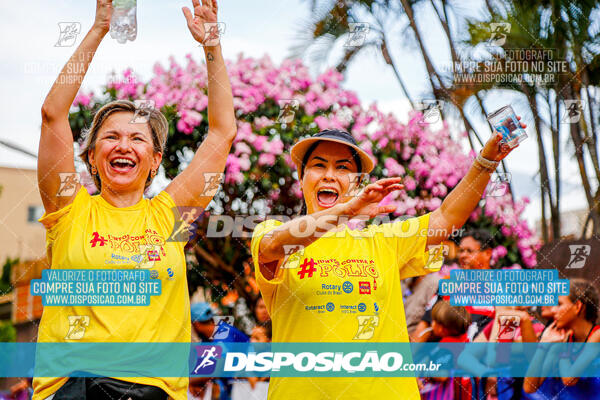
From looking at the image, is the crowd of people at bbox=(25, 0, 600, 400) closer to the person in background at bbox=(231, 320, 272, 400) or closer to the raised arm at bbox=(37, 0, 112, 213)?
the raised arm at bbox=(37, 0, 112, 213)

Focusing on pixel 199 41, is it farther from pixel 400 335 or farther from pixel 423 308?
pixel 423 308

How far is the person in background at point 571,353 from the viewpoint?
370 centimetres

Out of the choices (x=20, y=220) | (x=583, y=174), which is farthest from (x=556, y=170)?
(x=20, y=220)

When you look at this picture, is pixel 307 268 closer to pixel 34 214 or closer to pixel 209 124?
pixel 209 124

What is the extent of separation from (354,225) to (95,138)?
176 centimetres

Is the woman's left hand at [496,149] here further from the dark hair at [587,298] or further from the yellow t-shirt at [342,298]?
the dark hair at [587,298]

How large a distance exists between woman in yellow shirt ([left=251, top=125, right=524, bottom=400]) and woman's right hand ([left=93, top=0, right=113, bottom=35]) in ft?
3.12

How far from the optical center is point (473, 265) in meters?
4.42

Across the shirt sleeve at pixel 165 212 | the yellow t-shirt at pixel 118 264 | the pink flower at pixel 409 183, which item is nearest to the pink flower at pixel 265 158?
the pink flower at pixel 409 183

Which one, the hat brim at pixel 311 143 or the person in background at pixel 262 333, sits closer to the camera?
the hat brim at pixel 311 143

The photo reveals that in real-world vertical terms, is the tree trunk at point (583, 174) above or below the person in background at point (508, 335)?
above

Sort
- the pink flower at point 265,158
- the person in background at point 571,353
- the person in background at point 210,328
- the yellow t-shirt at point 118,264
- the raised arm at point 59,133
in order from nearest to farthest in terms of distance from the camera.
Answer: the yellow t-shirt at point 118,264
the raised arm at point 59,133
the person in background at point 571,353
the person in background at point 210,328
the pink flower at point 265,158

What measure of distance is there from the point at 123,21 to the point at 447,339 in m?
2.96

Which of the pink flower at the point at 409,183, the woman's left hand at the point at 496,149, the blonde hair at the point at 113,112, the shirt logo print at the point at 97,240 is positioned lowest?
the shirt logo print at the point at 97,240
